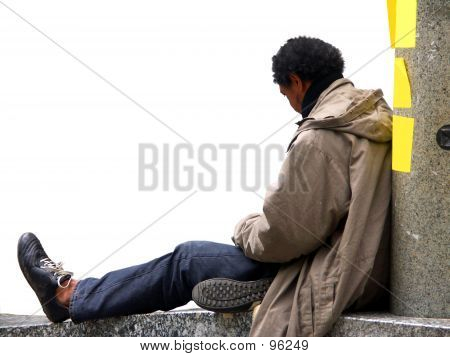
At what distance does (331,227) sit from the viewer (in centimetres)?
427

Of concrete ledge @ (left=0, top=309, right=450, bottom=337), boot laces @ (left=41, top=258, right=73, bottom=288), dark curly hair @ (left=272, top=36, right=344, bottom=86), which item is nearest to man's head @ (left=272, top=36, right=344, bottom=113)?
dark curly hair @ (left=272, top=36, right=344, bottom=86)

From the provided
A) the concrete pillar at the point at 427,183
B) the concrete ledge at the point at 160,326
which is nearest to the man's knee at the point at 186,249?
the concrete ledge at the point at 160,326

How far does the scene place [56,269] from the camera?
4859 millimetres

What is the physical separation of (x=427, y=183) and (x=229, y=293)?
1012 mm

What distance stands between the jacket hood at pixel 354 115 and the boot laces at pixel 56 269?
1358mm

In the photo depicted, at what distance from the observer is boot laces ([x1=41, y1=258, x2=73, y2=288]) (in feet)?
15.8

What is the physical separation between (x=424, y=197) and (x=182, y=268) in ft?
3.77

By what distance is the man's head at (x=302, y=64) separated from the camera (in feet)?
15.1

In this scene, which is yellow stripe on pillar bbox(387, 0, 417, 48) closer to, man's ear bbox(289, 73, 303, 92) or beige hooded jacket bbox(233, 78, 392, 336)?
beige hooded jacket bbox(233, 78, 392, 336)

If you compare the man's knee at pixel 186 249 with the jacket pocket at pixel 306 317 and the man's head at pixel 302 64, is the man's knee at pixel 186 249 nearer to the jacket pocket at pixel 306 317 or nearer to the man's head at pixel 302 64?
the jacket pocket at pixel 306 317

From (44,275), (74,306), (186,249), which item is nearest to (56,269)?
(44,275)
